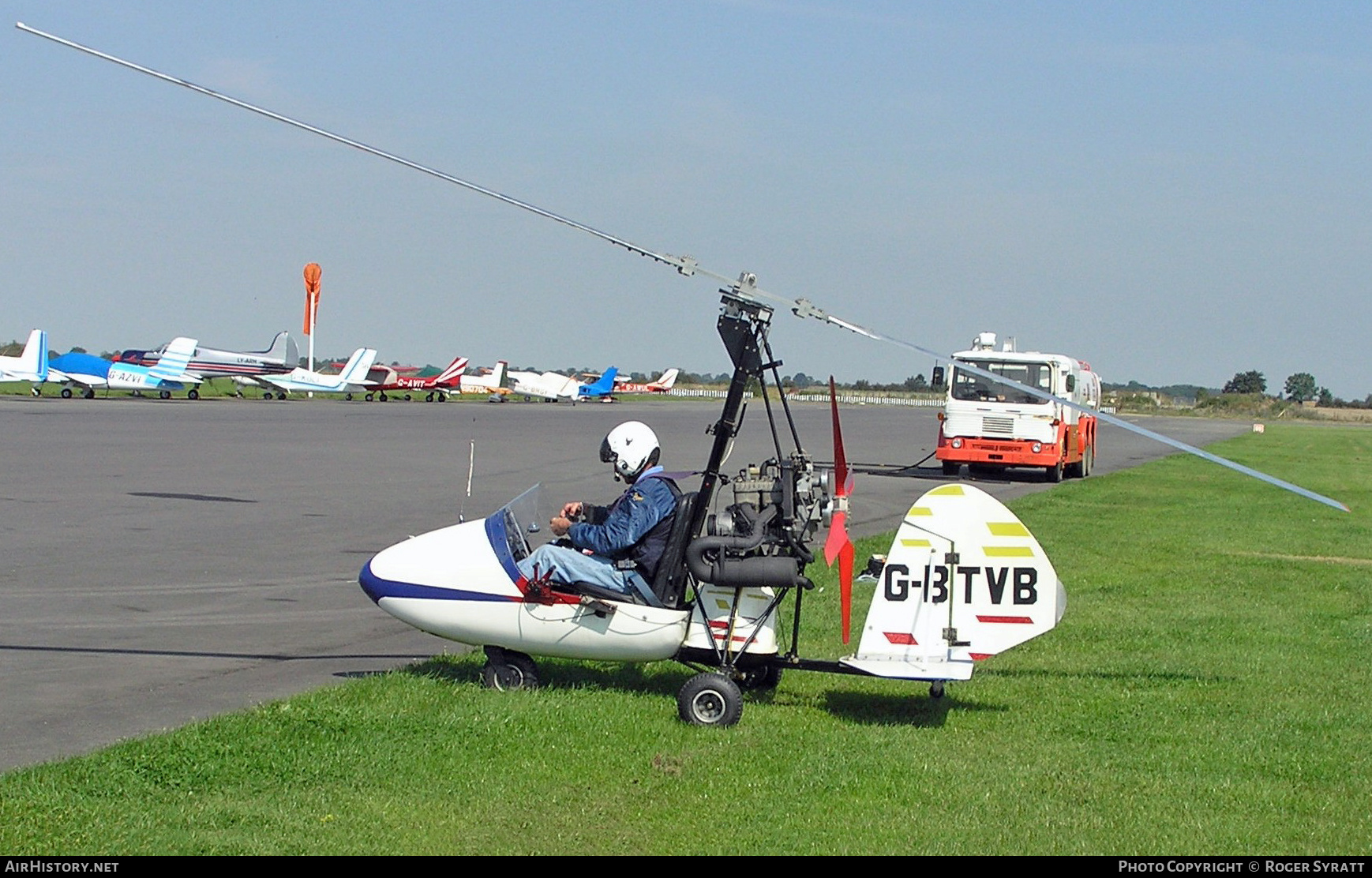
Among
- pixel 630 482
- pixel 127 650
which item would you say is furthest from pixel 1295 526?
pixel 127 650

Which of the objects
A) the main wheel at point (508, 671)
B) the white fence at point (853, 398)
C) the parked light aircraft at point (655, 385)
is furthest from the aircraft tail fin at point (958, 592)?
the white fence at point (853, 398)

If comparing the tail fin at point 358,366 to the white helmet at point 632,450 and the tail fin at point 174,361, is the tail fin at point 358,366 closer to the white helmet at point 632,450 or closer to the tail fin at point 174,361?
the tail fin at point 174,361

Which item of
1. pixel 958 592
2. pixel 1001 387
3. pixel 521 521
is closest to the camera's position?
pixel 958 592

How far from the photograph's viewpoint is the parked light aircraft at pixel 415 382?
83375 mm

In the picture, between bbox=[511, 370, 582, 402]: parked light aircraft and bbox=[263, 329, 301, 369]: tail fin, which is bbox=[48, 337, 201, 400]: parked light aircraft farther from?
bbox=[511, 370, 582, 402]: parked light aircraft

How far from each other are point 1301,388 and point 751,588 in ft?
630

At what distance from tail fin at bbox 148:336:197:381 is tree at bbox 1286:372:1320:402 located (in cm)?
14746

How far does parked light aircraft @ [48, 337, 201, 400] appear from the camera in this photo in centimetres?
6731

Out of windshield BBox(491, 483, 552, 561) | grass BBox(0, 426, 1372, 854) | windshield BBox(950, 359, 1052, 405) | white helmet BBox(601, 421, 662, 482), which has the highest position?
windshield BBox(950, 359, 1052, 405)

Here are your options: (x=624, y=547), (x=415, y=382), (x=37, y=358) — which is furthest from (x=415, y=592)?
(x=415, y=382)

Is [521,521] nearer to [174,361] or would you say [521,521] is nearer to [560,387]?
[174,361]

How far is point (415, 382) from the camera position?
286 ft

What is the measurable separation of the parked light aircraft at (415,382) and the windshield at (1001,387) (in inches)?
2151

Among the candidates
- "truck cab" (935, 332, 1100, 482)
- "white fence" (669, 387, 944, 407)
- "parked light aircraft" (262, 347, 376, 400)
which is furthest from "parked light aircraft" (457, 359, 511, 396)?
"truck cab" (935, 332, 1100, 482)
